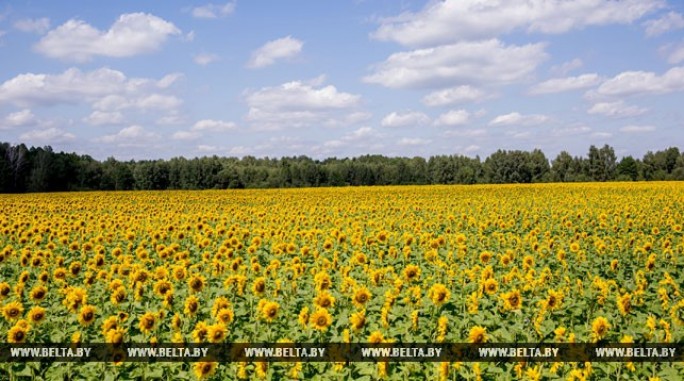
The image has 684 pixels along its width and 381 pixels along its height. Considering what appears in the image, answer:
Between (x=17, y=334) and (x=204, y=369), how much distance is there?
6.78 feet

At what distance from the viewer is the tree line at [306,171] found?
6097 centimetres

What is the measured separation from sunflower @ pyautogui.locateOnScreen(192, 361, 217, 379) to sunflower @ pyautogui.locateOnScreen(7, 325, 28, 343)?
192cm

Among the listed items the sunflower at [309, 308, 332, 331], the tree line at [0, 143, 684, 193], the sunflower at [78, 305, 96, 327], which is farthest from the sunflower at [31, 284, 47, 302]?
the tree line at [0, 143, 684, 193]

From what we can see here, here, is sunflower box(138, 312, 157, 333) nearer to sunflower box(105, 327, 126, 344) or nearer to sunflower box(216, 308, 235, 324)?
sunflower box(105, 327, 126, 344)

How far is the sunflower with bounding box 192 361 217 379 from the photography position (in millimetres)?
4285

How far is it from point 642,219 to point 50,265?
16.0 m

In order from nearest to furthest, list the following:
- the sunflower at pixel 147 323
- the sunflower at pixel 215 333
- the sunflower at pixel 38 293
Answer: the sunflower at pixel 215 333
the sunflower at pixel 147 323
the sunflower at pixel 38 293

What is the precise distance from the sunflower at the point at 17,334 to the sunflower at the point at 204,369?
1.92 metres

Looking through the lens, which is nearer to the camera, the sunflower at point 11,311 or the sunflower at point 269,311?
the sunflower at point 269,311

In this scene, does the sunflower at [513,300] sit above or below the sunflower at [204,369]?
above

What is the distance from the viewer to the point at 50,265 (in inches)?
360

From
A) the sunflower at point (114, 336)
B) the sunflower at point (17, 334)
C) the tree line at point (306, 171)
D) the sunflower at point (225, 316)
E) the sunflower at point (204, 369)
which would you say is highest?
the tree line at point (306, 171)

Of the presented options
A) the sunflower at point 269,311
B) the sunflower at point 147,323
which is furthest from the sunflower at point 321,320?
the sunflower at point 147,323

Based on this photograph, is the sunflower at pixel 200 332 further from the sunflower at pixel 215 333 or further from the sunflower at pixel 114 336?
the sunflower at pixel 114 336
